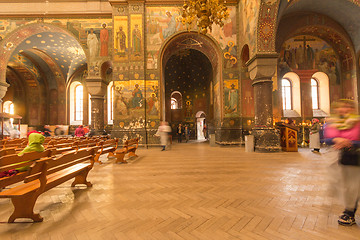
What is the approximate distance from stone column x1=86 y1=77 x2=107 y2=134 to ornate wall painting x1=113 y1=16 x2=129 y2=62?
90.7 inches

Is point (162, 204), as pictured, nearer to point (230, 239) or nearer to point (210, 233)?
point (210, 233)

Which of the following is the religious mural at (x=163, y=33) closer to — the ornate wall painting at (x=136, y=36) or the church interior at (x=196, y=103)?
the church interior at (x=196, y=103)

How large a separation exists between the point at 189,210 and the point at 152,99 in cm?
1031

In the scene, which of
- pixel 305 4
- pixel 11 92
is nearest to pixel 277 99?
pixel 305 4

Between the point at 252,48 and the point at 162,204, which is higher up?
the point at 252,48

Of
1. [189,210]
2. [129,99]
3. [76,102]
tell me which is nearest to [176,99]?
[76,102]

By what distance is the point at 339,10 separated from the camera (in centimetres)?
1216

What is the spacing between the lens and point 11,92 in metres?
20.1

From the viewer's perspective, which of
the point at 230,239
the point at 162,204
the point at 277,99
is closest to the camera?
the point at 230,239

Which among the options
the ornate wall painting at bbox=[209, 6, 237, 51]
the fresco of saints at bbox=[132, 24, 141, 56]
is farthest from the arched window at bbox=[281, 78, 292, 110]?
the fresco of saints at bbox=[132, 24, 141, 56]

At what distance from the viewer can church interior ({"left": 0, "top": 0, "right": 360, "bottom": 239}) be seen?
271cm

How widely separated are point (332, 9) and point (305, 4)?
1.87 m

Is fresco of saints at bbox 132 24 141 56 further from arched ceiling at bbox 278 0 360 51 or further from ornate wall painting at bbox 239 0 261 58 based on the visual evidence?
arched ceiling at bbox 278 0 360 51

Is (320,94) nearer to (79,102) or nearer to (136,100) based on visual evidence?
(136,100)
